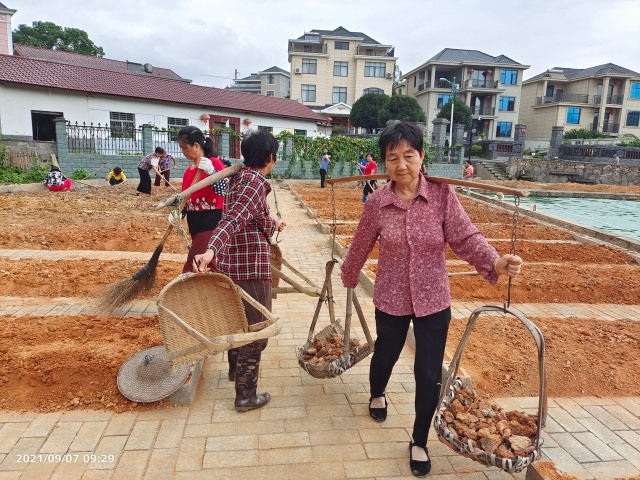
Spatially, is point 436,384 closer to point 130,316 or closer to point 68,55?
point 130,316

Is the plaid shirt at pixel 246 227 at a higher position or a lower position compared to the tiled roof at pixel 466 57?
lower

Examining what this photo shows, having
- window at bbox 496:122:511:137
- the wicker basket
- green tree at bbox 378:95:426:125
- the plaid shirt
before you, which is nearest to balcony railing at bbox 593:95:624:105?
window at bbox 496:122:511:137

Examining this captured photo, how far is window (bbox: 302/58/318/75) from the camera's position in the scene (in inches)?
1762

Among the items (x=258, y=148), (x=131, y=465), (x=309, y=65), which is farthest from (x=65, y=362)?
(x=309, y=65)

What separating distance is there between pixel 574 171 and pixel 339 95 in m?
24.0

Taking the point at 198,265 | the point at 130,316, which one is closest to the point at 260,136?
the point at 198,265

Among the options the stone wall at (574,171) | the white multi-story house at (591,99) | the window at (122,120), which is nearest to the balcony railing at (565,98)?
the white multi-story house at (591,99)

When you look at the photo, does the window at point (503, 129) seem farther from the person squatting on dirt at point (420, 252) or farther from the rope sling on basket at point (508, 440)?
the rope sling on basket at point (508, 440)

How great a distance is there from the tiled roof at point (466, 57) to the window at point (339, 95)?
8385 mm

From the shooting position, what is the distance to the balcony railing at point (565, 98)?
4544 centimetres

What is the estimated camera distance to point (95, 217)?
31.2ft

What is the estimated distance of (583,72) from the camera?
46.7 metres

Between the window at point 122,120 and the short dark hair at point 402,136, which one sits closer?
the short dark hair at point 402,136
